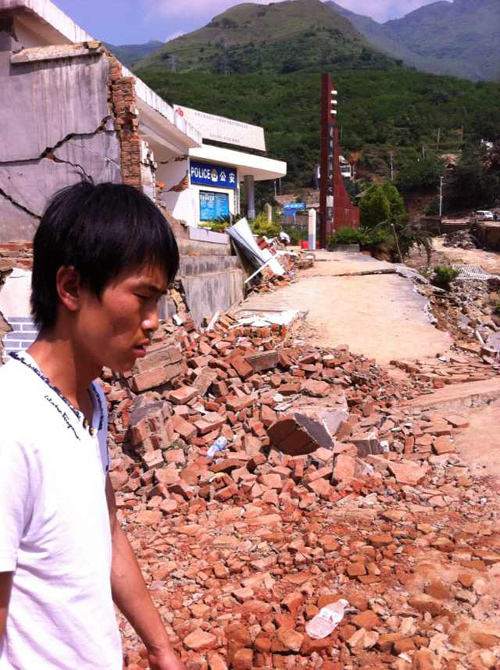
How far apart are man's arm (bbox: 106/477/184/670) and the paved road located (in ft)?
21.2

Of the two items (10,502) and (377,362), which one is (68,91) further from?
(10,502)

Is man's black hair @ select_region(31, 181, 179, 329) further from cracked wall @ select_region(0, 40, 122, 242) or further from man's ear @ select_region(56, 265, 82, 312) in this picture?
cracked wall @ select_region(0, 40, 122, 242)

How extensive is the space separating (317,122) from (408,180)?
15.5 metres

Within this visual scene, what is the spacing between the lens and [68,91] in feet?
22.7

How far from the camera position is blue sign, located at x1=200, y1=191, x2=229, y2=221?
1928cm

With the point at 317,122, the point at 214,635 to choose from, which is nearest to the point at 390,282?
the point at 214,635

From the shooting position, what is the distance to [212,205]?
19.8m

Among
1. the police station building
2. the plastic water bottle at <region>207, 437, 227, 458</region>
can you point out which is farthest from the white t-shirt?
the police station building

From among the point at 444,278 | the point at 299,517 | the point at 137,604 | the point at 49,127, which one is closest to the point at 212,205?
the point at 444,278

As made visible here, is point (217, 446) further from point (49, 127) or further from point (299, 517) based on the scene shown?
point (49, 127)

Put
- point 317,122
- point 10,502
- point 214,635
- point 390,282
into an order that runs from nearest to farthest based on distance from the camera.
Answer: point 10,502
point 214,635
point 390,282
point 317,122

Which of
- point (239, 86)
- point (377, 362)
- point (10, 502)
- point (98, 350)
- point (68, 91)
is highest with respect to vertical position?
point (239, 86)

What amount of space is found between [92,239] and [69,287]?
10cm

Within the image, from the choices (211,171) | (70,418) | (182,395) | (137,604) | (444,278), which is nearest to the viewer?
(70,418)
